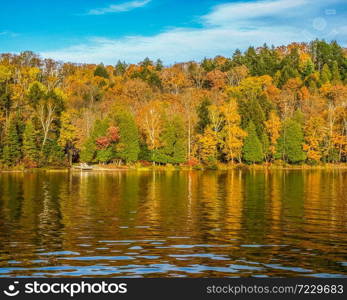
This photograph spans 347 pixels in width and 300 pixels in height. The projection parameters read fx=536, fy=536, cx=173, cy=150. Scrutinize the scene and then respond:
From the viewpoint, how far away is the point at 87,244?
20156 mm

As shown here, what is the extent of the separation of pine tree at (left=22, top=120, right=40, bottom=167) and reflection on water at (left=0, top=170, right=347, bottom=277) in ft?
125

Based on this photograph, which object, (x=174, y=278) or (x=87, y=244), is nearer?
(x=174, y=278)

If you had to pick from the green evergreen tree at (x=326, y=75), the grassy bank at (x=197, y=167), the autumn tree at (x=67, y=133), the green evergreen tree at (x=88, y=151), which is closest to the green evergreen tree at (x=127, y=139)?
the grassy bank at (x=197, y=167)

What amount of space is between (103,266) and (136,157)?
2651 inches

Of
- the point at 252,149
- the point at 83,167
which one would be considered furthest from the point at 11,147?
the point at 252,149

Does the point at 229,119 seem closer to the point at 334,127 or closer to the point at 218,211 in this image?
the point at 334,127

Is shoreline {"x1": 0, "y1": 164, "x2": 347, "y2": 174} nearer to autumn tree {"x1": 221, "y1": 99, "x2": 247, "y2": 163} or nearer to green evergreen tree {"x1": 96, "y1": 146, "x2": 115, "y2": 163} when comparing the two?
autumn tree {"x1": 221, "y1": 99, "x2": 247, "y2": 163}

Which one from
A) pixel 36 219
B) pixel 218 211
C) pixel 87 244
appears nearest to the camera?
pixel 87 244

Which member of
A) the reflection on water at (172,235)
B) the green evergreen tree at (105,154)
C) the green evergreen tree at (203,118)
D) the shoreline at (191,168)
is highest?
the green evergreen tree at (203,118)

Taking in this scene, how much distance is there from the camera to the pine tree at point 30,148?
76381 millimetres

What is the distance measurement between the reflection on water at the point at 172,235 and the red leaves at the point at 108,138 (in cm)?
4348

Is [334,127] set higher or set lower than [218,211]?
higher

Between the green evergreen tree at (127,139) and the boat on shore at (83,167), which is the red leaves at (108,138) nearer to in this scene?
the green evergreen tree at (127,139)

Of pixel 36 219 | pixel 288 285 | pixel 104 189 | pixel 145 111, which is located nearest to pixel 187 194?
pixel 104 189
